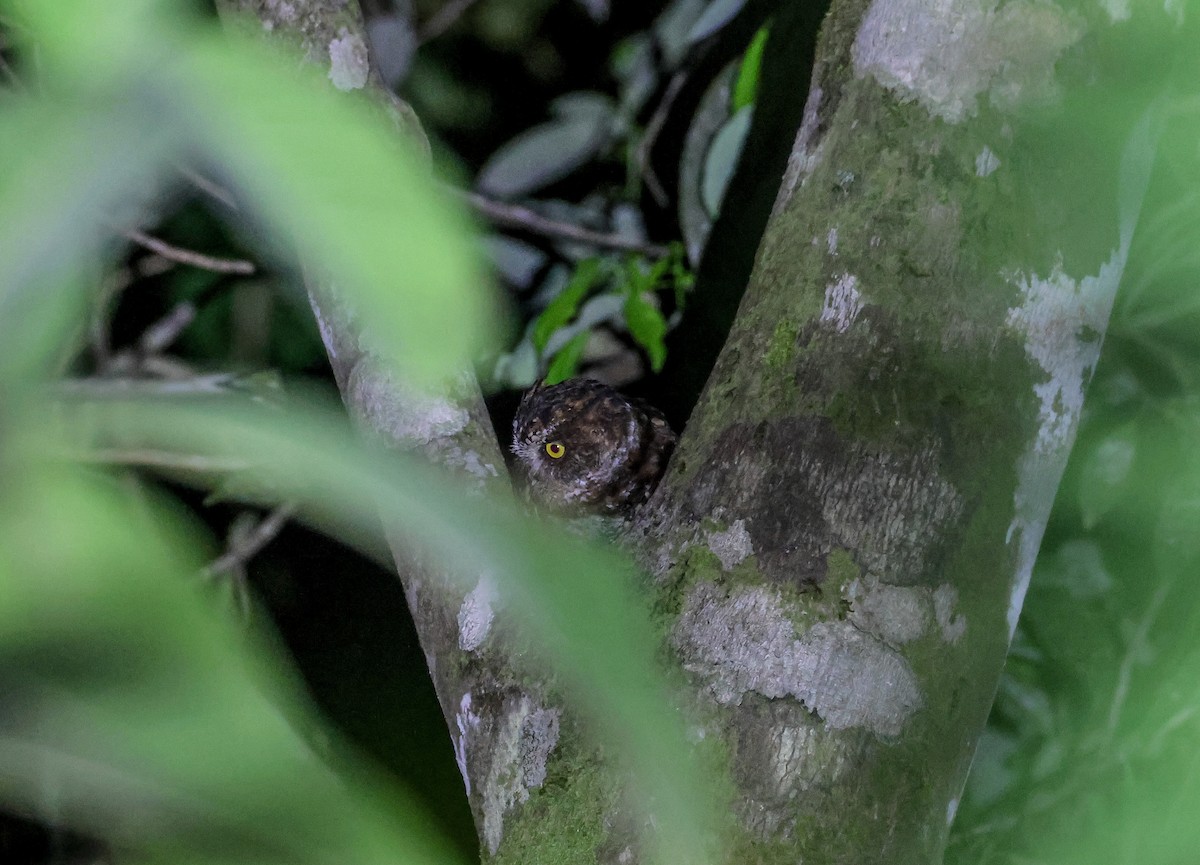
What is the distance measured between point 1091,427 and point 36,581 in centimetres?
184

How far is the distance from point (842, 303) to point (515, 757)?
647mm

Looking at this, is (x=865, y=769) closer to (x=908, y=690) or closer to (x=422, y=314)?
(x=908, y=690)

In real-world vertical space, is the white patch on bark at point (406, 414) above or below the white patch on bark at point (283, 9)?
below

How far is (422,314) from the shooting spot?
0.22 meters

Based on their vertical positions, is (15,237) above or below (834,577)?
above

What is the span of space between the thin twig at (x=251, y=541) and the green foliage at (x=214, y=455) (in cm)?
214

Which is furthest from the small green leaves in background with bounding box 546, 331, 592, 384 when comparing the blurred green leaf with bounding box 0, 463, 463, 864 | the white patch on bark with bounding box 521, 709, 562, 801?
the blurred green leaf with bounding box 0, 463, 463, 864

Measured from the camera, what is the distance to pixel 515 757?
116 cm

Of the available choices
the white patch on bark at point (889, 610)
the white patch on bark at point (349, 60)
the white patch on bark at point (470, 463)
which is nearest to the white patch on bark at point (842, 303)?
the white patch on bark at point (889, 610)

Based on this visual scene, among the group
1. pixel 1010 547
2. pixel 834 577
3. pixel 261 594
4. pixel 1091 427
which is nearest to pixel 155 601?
pixel 834 577

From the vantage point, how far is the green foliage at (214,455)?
0.22m

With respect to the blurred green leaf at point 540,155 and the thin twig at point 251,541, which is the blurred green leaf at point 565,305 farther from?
the thin twig at point 251,541

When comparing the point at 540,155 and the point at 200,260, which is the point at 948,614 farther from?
the point at 200,260

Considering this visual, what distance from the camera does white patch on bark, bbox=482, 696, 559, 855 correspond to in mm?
1126
